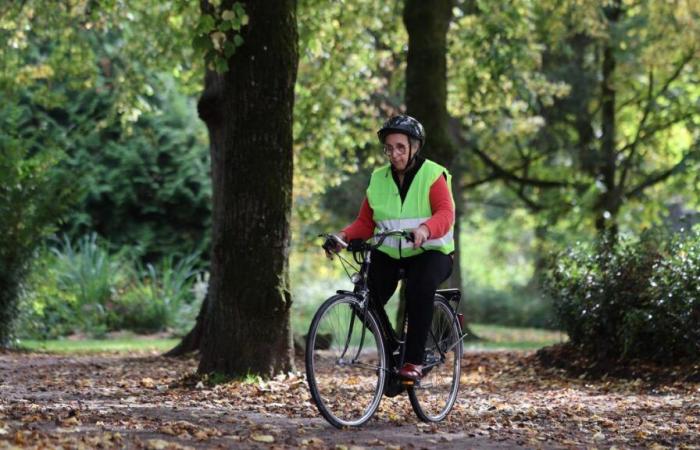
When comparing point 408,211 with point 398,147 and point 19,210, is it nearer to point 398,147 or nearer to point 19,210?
point 398,147

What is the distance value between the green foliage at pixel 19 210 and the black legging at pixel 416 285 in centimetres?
800

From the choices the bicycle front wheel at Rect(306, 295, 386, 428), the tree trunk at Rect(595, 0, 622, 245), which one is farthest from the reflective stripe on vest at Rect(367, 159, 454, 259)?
the tree trunk at Rect(595, 0, 622, 245)

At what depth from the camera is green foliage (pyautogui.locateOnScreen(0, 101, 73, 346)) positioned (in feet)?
48.4

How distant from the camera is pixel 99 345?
55.5ft

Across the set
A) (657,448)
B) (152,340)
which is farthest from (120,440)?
(152,340)

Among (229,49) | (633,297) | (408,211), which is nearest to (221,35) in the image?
(229,49)

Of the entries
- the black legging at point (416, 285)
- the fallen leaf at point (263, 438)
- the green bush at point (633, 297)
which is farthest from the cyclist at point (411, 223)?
the green bush at point (633, 297)

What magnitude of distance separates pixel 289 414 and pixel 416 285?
4.56 ft

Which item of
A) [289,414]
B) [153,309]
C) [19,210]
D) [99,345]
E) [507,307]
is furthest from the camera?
[507,307]

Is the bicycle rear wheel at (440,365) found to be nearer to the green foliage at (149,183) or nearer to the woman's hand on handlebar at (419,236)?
the woman's hand on handlebar at (419,236)

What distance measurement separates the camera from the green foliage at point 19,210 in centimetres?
1475

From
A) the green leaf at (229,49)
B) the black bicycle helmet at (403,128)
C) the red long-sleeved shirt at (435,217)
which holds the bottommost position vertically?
the red long-sleeved shirt at (435,217)

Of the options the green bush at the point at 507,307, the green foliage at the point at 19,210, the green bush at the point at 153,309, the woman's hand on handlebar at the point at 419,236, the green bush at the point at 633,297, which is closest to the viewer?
the woman's hand on handlebar at the point at 419,236

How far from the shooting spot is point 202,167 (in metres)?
26.1
